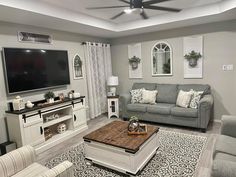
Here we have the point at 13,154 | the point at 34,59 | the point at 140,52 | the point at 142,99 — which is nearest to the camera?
the point at 13,154

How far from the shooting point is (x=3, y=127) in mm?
3170

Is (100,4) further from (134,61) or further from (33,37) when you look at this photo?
(134,61)

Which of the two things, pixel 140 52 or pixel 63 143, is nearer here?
pixel 63 143

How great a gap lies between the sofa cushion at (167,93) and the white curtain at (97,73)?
1697 mm

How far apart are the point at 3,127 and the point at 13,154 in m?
1.59

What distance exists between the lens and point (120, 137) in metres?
2.58

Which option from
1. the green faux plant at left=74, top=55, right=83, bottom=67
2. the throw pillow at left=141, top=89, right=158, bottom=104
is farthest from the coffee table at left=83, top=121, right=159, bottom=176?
the green faux plant at left=74, top=55, right=83, bottom=67

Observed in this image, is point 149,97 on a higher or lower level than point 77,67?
lower

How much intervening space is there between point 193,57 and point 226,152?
2857mm

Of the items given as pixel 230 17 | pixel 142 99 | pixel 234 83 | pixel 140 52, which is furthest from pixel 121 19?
pixel 234 83

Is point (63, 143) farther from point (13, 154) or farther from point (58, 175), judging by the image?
point (58, 175)

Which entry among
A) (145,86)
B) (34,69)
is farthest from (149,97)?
(34,69)

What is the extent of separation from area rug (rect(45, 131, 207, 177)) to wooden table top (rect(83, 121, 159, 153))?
0.44 m

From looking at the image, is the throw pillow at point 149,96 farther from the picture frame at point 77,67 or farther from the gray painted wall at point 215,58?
the picture frame at point 77,67
